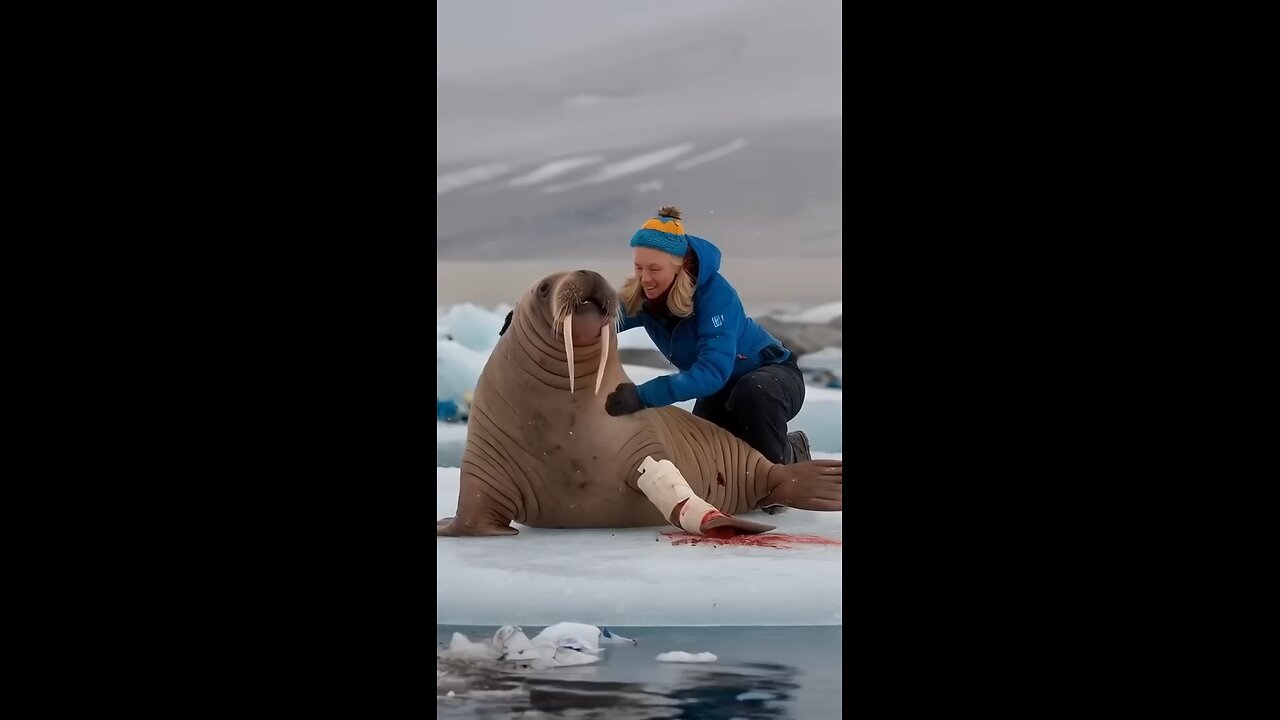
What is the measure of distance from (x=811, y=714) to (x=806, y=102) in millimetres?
2364

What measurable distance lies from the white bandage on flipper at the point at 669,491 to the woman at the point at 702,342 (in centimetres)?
24

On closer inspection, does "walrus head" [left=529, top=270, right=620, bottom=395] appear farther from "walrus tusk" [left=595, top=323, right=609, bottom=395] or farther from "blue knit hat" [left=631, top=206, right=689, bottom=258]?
"blue knit hat" [left=631, top=206, right=689, bottom=258]

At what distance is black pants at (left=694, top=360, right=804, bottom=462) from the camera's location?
6.72 m

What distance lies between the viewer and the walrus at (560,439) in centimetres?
645

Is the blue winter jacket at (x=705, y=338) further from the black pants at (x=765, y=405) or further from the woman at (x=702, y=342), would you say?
the black pants at (x=765, y=405)

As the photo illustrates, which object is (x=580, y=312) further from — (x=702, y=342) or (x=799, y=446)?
(x=799, y=446)

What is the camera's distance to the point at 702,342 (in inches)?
260

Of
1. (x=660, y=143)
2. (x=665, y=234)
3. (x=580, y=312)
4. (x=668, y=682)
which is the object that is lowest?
(x=668, y=682)

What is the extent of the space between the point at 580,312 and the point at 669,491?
2.39 feet

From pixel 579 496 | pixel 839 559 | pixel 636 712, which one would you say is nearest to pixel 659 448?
pixel 579 496

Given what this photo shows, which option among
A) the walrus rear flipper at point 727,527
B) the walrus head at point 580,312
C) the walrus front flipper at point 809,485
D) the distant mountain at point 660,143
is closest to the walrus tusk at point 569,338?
the walrus head at point 580,312

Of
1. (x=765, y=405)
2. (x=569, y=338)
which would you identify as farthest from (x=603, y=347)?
(x=765, y=405)

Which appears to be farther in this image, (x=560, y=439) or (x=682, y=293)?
(x=682, y=293)

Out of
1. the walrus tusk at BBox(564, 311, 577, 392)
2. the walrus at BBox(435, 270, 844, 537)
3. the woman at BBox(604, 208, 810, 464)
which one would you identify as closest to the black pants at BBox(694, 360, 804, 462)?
the woman at BBox(604, 208, 810, 464)
